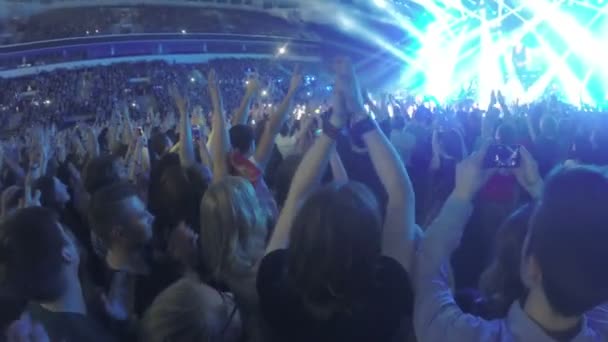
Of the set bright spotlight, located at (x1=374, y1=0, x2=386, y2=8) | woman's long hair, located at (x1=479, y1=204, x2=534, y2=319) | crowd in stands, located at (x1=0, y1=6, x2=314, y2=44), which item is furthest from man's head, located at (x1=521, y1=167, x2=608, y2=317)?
bright spotlight, located at (x1=374, y1=0, x2=386, y2=8)

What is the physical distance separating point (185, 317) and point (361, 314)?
52 cm

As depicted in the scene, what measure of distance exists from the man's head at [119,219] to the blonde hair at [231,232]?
434 mm

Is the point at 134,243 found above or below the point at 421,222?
above

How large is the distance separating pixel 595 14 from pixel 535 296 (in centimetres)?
1893

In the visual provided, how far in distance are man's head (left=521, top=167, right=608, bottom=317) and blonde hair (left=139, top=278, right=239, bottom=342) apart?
94cm

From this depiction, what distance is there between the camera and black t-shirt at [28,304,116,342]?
207 centimetres

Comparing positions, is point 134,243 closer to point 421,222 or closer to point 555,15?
point 421,222

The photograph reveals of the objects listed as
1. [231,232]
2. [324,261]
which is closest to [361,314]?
[324,261]

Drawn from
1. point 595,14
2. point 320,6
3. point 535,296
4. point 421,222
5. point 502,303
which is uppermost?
point 320,6

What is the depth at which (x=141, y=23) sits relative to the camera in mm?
37594

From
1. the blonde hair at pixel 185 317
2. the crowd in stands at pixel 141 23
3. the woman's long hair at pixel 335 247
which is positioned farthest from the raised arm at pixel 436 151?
the crowd in stands at pixel 141 23

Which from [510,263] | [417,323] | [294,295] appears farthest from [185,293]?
[510,263]

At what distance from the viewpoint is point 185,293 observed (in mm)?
1910

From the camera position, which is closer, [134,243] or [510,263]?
[510,263]
